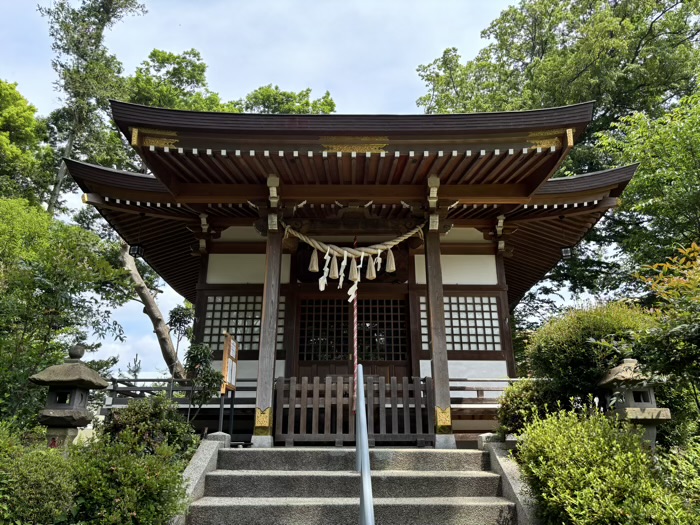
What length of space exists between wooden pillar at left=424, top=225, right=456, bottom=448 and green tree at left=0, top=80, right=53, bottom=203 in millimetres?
16120

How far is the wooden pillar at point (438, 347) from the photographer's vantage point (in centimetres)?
557

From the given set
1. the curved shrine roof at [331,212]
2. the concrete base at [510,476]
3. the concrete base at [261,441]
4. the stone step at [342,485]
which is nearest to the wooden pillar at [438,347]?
the concrete base at [510,476]

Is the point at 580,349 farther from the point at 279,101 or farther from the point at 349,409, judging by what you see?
the point at 279,101

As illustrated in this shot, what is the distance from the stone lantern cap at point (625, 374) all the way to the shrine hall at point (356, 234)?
72.5 inches

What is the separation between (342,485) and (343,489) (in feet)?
0.11

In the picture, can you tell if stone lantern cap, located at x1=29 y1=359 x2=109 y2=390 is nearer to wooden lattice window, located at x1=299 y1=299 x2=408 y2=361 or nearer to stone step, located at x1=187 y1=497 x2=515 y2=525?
stone step, located at x1=187 y1=497 x2=515 y2=525

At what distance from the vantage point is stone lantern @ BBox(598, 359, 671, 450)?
4.15m

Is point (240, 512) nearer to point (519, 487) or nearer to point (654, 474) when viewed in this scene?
point (519, 487)

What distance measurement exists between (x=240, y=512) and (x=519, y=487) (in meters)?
2.34

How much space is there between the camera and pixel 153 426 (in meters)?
4.54

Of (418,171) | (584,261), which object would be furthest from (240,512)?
(584,261)

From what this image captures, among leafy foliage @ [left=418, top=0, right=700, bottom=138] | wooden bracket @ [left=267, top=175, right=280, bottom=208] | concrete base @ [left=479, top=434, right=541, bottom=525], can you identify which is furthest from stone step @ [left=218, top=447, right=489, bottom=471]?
leafy foliage @ [left=418, top=0, right=700, bottom=138]

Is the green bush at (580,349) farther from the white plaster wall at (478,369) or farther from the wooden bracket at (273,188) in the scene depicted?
the wooden bracket at (273,188)

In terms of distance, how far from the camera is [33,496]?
3.27m
